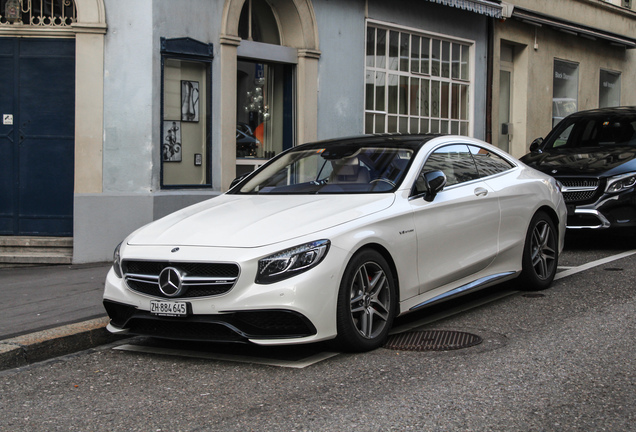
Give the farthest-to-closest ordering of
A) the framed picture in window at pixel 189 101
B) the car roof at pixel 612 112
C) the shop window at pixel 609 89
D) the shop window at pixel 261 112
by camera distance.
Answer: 1. the shop window at pixel 609 89
2. the shop window at pixel 261 112
3. the car roof at pixel 612 112
4. the framed picture in window at pixel 189 101

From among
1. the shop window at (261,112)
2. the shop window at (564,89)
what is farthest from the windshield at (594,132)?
the shop window at (564,89)

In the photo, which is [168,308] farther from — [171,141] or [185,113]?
[185,113]

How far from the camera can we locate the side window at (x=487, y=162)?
7348mm

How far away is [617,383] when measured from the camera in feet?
15.6

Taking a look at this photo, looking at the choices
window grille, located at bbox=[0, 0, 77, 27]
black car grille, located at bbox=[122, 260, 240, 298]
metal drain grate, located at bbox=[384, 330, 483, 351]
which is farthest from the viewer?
window grille, located at bbox=[0, 0, 77, 27]

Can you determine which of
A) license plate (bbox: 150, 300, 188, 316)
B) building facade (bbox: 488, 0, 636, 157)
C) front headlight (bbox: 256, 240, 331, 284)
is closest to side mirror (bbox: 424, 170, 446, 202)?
front headlight (bbox: 256, 240, 331, 284)

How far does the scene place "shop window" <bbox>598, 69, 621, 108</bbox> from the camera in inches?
909

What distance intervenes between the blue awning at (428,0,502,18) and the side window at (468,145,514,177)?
26.8 ft

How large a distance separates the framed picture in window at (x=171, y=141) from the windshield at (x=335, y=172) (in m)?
4.37

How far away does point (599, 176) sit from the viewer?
10461 millimetres

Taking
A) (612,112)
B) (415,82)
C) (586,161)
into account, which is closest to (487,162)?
(586,161)

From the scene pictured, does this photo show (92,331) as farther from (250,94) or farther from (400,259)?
(250,94)

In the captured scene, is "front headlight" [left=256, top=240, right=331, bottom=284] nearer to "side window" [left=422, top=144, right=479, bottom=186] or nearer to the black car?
"side window" [left=422, top=144, right=479, bottom=186]

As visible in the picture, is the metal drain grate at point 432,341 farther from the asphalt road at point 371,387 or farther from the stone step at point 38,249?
the stone step at point 38,249
